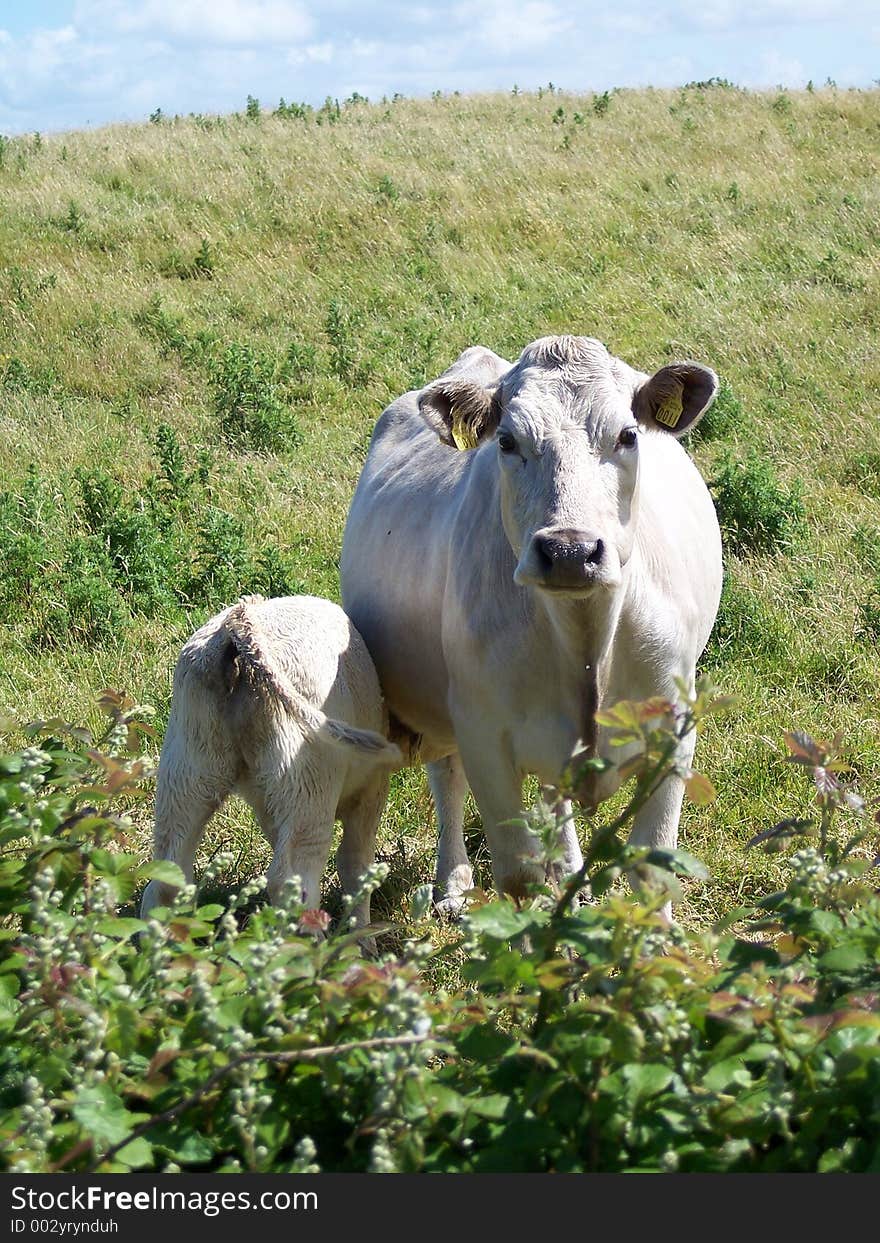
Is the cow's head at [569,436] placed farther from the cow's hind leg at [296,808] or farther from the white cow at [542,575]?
the cow's hind leg at [296,808]

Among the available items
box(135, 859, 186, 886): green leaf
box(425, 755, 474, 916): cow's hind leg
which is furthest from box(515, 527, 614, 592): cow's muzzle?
box(425, 755, 474, 916): cow's hind leg

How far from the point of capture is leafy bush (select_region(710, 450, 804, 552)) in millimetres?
7812

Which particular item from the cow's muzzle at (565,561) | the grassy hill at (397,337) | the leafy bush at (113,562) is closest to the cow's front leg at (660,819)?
the grassy hill at (397,337)

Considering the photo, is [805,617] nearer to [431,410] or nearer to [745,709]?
[745,709]

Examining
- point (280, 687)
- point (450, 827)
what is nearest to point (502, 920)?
point (280, 687)

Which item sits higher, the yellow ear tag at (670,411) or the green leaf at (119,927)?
the yellow ear tag at (670,411)

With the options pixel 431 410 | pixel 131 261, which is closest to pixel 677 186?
pixel 131 261

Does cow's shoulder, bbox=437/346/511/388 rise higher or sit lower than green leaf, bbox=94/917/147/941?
higher

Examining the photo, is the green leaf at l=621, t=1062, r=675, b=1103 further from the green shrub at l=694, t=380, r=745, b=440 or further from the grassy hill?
the green shrub at l=694, t=380, r=745, b=440

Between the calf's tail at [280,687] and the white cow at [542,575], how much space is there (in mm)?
465

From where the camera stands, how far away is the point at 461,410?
4203 millimetres

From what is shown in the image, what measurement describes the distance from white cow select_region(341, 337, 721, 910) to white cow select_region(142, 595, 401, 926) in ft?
1.50

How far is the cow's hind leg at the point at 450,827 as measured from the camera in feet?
18.0

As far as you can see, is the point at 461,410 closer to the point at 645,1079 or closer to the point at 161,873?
the point at 161,873
